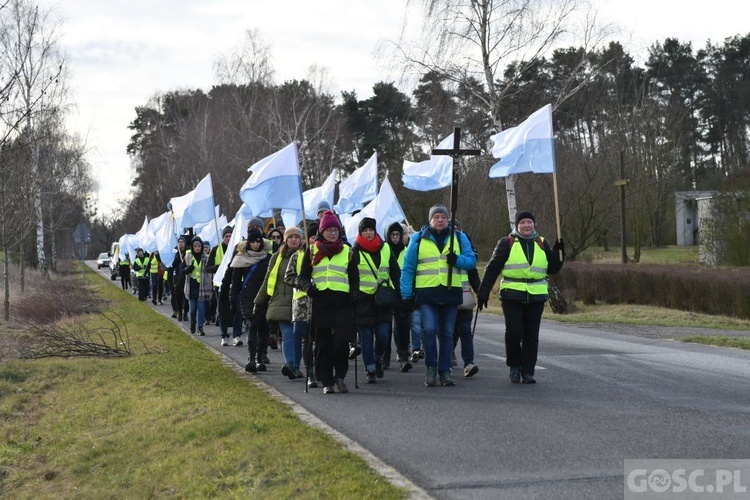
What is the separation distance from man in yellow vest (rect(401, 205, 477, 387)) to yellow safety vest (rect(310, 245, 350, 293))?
0.70 meters

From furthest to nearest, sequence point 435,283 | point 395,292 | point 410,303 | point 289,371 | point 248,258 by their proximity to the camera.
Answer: point 248,258
point 289,371
point 395,292
point 410,303
point 435,283

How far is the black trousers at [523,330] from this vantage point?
33.4 feet

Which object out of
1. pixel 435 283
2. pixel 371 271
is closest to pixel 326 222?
pixel 371 271

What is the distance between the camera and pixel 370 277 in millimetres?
10891

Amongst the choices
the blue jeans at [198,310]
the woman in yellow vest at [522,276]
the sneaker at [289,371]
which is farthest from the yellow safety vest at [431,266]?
the blue jeans at [198,310]

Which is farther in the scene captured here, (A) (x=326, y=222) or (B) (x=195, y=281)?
(B) (x=195, y=281)

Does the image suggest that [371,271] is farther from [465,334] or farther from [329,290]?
[465,334]

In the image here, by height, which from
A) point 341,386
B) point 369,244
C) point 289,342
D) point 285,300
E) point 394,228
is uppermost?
point 394,228

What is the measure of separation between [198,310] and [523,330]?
9.53 metres

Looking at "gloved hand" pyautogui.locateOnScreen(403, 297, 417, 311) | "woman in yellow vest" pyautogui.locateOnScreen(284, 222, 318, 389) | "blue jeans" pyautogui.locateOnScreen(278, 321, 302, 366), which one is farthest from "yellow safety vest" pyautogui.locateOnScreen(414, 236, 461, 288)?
"blue jeans" pyautogui.locateOnScreen(278, 321, 302, 366)

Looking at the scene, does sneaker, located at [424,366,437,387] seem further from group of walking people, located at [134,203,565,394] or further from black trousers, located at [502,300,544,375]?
black trousers, located at [502,300,544,375]

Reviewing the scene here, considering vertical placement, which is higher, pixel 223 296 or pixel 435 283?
pixel 435 283

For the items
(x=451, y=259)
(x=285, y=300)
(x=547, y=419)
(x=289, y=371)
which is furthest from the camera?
(x=289, y=371)

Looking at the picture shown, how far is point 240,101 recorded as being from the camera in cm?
5331
